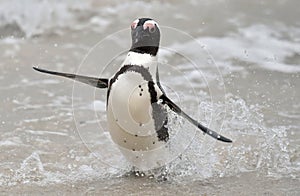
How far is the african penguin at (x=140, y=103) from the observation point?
3246 millimetres

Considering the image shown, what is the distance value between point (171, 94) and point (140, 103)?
1.79 metres

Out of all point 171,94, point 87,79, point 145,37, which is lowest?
point 171,94

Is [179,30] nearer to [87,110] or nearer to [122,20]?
[122,20]

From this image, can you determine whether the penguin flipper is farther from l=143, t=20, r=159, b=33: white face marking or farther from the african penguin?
l=143, t=20, r=159, b=33: white face marking

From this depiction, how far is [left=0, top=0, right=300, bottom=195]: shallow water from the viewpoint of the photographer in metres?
3.57

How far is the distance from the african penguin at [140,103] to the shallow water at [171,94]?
0.17m

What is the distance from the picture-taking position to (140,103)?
3238 millimetres

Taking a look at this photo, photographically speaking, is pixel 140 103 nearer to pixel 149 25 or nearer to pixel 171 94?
pixel 149 25

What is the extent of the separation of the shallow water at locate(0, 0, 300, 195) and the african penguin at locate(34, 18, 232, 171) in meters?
0.17

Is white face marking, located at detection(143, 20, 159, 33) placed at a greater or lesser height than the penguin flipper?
greater

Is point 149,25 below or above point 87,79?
above

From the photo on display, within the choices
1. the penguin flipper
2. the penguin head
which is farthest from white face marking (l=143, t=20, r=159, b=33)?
the penguin flipper

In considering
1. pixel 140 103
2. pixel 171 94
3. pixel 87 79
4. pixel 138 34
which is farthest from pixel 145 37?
pixel 171 94

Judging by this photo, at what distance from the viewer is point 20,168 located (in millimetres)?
3736
